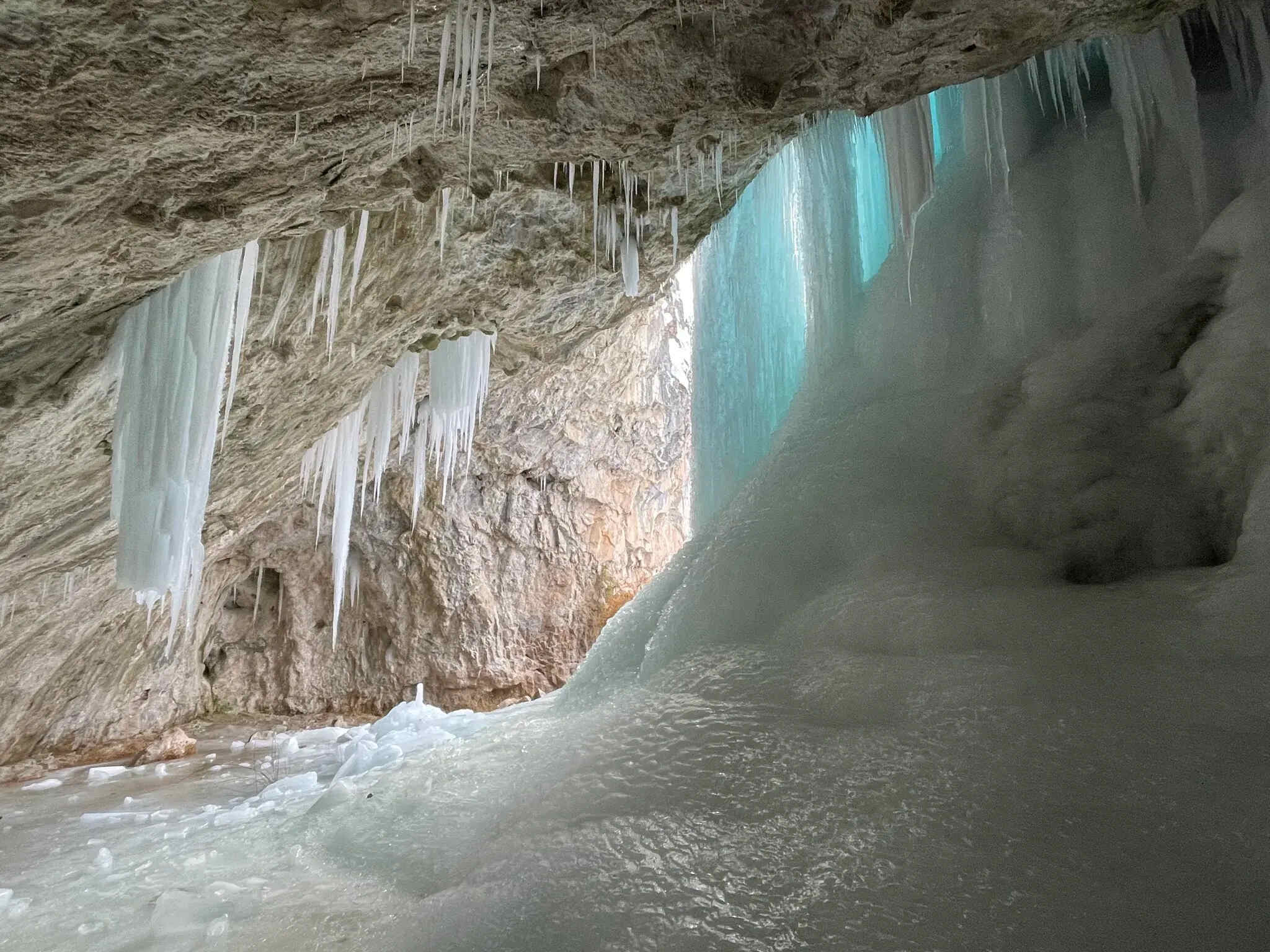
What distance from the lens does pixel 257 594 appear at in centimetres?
806

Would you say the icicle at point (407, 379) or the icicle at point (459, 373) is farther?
the icicle at point (459, 373)

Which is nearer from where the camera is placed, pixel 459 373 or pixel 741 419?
pixel 741 419

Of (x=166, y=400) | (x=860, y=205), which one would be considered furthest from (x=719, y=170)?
(x=166, y=400)

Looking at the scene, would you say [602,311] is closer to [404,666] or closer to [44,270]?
[44,270]

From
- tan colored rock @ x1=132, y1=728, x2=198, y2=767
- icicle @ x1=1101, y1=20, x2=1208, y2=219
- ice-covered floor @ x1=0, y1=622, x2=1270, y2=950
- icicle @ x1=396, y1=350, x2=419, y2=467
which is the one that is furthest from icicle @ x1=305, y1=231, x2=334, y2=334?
tan colored rock @ x1=132, y1=728, x2=198, y2=767

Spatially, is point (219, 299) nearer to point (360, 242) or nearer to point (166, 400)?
point (166, 400)

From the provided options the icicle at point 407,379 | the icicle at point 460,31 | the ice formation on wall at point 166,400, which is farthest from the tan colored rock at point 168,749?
the icicle at point 460,31

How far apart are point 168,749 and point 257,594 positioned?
204cm

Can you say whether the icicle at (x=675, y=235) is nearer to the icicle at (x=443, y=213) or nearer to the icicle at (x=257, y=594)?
the icicle at (x=443, y=213)

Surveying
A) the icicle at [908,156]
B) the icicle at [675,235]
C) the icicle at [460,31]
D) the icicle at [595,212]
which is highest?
the icicle at [675,235]

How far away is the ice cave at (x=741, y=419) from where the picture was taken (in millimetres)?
1543

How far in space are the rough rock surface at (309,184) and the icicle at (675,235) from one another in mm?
36

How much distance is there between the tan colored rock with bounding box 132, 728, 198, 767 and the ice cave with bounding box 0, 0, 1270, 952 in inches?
53.9

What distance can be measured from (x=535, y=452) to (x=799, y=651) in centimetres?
626
